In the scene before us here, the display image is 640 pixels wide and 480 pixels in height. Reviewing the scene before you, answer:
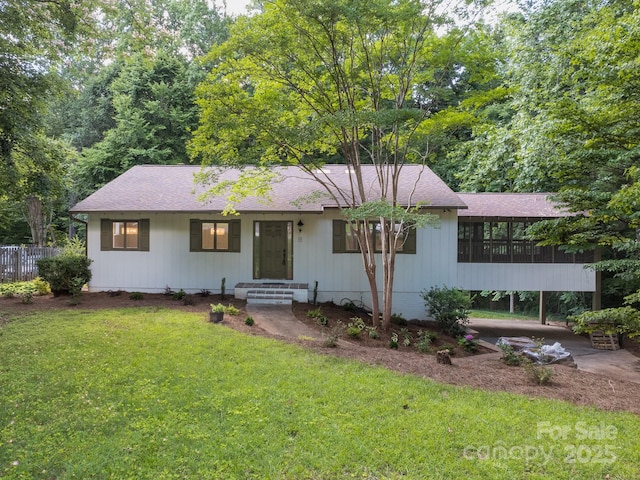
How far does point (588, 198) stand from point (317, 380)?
16.8 ft

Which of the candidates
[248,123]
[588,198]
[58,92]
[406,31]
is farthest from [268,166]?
[588,198]

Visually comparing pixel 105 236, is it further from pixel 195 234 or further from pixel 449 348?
pixel 449 348

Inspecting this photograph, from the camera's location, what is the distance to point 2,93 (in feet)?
24.1

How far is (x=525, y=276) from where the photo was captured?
1119 centimetres

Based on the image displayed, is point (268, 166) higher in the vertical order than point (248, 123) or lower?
lower

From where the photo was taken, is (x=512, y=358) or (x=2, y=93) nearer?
(x=512, y=358)

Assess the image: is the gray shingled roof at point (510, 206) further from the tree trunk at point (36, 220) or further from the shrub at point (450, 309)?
the tree trunk at point (36, 220)

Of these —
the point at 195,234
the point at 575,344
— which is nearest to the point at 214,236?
the point at 195,234

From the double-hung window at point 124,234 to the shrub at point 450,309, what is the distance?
28.1ft

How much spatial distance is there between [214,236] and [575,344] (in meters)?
11.4

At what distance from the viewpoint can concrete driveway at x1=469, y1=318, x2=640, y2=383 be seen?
8234mm

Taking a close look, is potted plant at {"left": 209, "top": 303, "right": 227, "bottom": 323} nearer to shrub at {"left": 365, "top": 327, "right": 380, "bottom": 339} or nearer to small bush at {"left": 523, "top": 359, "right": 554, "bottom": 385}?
shrub at {"left": 365, "top": 327, "right": 380, "bottom": 339}

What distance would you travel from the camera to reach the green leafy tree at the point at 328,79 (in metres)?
6.67

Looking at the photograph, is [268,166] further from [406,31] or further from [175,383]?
[175,383]
